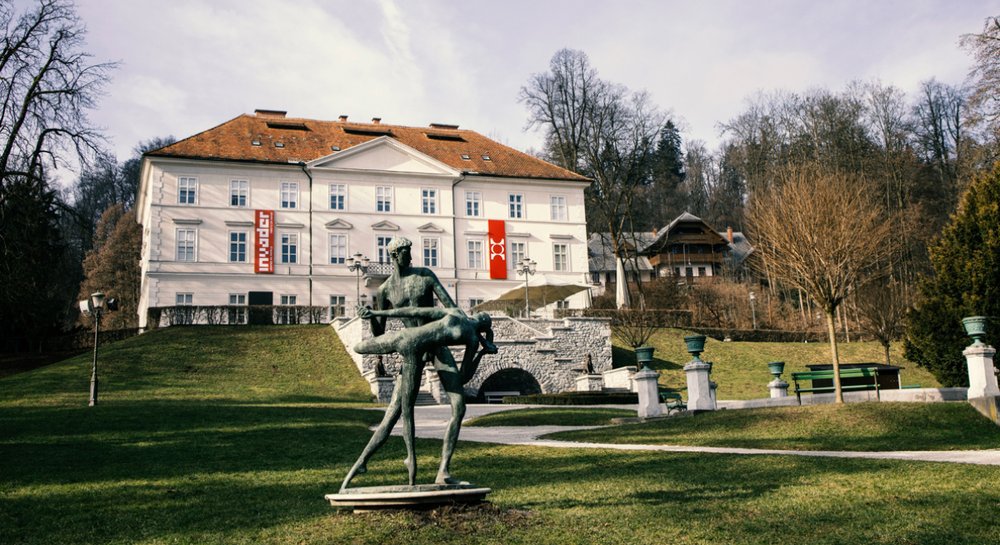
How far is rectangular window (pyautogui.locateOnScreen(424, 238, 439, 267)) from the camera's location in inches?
1956

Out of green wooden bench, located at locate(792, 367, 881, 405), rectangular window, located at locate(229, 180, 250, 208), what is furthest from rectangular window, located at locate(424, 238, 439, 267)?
green wooden bench, located at locate(792, 367, 881, 405)

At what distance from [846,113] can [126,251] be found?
A: 51.9m

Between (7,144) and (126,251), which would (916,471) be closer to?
(7,144)

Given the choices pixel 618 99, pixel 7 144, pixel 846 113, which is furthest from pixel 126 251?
pixel 846 113

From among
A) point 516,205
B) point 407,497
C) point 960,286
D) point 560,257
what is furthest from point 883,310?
point 407,497

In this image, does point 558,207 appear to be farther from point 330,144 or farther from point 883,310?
point 883,310

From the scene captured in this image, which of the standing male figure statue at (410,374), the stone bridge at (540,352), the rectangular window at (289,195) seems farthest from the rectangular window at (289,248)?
the standing male figure statue at (410,374)

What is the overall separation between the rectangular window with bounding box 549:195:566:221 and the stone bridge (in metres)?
16.3

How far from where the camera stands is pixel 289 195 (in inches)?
1891

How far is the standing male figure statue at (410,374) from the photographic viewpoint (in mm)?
7344

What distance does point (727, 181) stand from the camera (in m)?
82.8

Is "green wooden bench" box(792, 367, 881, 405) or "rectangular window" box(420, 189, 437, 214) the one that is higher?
"rectangular window" box(420, 189, 437, 214)

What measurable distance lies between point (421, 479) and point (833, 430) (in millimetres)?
8167

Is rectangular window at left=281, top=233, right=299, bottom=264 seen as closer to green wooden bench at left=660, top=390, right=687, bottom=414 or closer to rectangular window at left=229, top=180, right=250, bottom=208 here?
rectangular window at left=229, top=180, right=250, bottom=208
